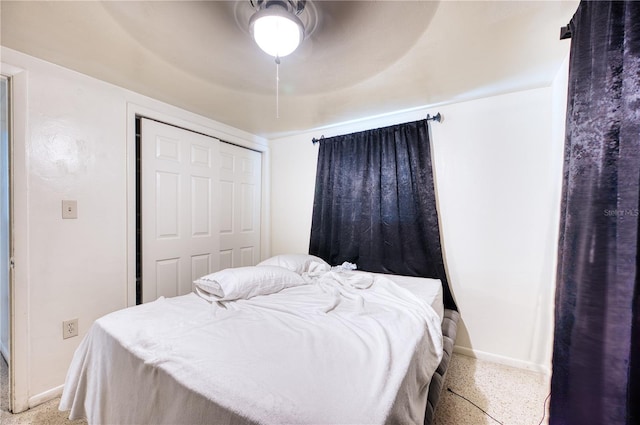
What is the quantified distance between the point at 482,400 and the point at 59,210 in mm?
3089

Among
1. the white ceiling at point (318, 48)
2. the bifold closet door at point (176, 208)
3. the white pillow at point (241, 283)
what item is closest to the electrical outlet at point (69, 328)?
the bifold closet door at point (176, 208)

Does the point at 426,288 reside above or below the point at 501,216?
below

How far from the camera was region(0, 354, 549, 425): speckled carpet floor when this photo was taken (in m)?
1.50

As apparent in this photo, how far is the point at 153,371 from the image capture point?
0.97m

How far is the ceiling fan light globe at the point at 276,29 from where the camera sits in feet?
3.60

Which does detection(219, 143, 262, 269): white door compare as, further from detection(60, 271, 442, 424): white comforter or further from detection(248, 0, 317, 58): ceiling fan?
detection(248, 0, 317, 58): ceiling fan

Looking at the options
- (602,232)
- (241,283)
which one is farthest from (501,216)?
(241,283)

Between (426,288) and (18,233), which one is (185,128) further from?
(426,288)

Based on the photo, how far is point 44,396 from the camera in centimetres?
166

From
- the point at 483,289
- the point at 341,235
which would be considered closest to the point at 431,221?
the point at 483,289

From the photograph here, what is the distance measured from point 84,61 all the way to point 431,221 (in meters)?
2.80

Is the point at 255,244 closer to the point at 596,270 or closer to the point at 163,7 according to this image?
the point at 163,7

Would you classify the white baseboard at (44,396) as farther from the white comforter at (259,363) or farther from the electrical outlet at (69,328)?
the white comforter at (259,363)

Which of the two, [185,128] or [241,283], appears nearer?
[241,283]
